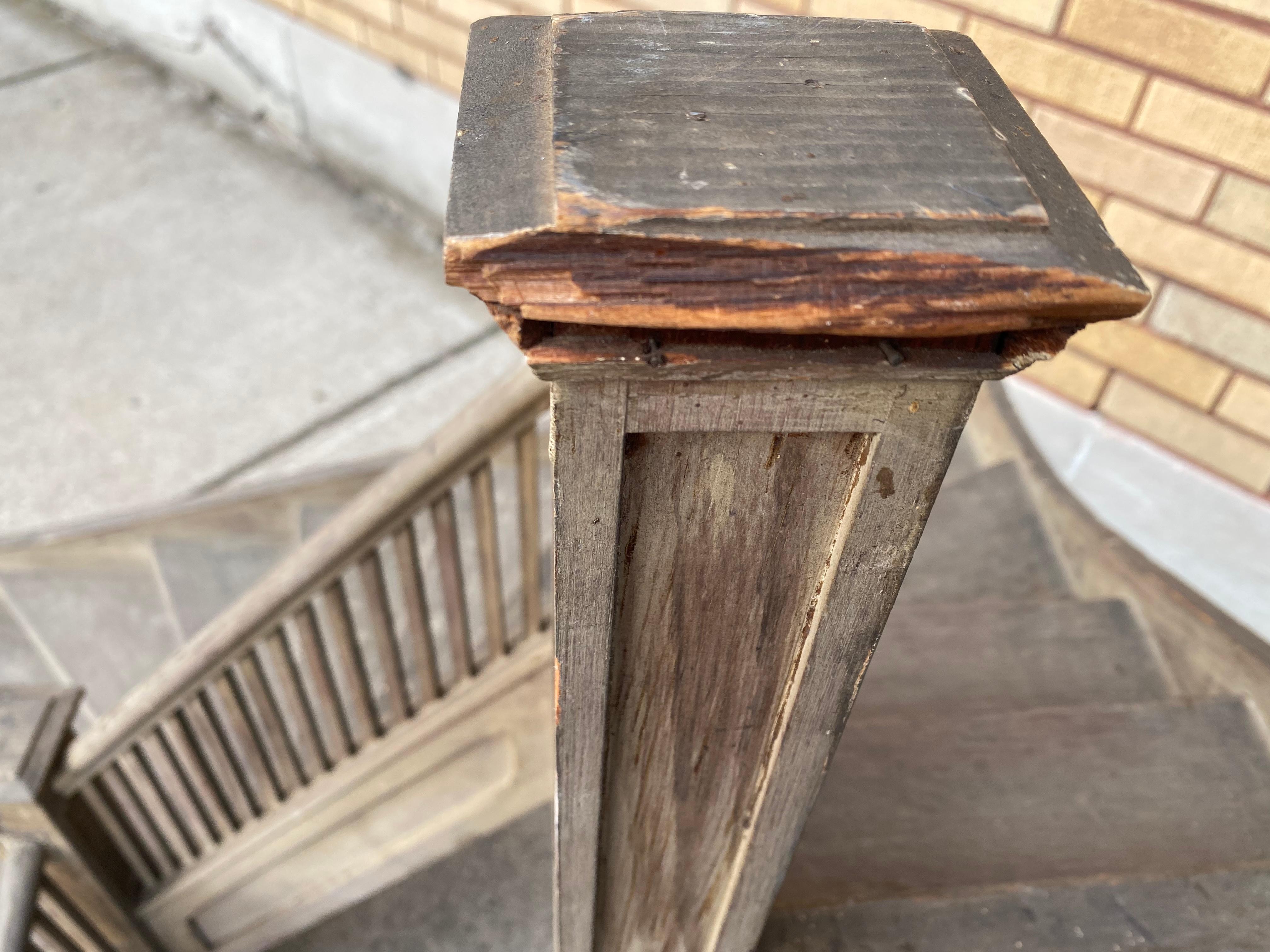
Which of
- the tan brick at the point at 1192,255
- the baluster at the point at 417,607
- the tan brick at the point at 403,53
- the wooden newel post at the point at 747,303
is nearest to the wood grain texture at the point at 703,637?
the wooden newel post at the point at 747,303

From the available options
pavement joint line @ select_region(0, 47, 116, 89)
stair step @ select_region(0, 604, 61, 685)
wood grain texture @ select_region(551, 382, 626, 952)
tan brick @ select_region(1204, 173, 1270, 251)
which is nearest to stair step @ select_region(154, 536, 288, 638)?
stair step @ select_region(0, 604, 61, 685)

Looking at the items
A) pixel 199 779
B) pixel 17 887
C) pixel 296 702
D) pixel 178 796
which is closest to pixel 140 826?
pixel 178 796

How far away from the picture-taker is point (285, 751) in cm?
199

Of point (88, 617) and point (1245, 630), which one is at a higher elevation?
point (1245, 630)

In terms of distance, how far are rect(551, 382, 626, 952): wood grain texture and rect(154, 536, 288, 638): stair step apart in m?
2.03

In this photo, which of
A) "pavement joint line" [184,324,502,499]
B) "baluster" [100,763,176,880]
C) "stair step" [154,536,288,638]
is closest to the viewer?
"baluster" [100,763,176,880]

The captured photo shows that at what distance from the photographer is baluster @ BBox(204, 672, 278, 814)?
174 centimetres

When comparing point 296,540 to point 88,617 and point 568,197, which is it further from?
point 568,197

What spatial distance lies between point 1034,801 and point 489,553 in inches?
40.5

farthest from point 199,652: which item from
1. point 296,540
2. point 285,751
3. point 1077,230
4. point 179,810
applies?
point 1077,230

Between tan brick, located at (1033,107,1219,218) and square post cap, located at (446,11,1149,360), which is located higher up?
square post cap, located at (446,11,1149,360)

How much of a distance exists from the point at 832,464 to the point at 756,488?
0.17ft

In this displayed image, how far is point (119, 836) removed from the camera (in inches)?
→ 81.2

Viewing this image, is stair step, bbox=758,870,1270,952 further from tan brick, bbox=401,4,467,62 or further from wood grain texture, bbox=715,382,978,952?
tan brick, bbox=401,4,467,62
